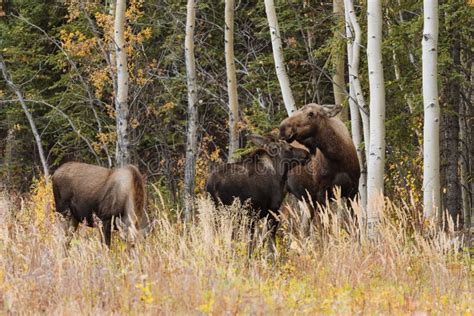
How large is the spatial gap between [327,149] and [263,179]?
996mm

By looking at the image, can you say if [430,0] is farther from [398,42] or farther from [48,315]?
[48,315]

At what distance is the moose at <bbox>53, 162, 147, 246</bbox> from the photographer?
12.8 metres

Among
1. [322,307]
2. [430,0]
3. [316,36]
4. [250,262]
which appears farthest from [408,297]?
[316,36]

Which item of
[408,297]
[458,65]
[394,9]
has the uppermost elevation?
[394,9]

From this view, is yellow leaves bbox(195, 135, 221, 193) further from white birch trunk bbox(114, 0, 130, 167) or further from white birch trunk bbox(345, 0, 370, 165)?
white birch trunk bbox(345, 0, 370, 165)

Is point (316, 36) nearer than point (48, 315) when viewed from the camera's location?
No

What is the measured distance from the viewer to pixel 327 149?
12.5m

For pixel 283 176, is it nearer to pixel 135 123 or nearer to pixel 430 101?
pixel 430 101

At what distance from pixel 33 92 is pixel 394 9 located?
41.0ft

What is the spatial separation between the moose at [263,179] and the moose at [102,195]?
1.08 meters

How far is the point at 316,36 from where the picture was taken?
739 inches

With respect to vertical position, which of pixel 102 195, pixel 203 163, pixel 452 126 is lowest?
pixel 203 163

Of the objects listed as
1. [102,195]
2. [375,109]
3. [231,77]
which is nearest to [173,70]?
[231,77]

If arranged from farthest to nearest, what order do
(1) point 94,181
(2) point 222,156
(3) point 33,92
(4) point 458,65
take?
(2) point 222,156
(3) point 33,92
(4) point 458,65
(1) point 94,181
